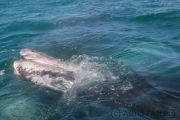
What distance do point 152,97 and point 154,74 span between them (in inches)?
104

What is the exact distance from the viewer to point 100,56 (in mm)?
15484

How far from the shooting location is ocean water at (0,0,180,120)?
9.88 meters

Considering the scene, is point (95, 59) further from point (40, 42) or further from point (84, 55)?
point (40, 42)

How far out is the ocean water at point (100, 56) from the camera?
32.4 ft

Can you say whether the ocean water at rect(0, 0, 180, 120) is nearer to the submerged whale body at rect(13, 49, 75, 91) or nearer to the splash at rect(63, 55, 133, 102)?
the splash at rect(63, 55, 133, 102)

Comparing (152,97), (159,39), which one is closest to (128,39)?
(159,39)

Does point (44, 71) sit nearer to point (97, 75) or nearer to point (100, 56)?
point (97, 75)

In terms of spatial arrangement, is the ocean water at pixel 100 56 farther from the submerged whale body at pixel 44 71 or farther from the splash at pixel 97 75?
the submerged whale body at pixel 44 71

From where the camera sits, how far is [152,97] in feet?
32.8

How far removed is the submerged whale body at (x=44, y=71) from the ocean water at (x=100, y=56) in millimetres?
366

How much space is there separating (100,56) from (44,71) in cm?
457

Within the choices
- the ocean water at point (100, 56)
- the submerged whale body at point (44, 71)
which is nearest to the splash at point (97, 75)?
the ocean water at point (100, 56)

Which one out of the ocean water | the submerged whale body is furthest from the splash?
the submerged whale body

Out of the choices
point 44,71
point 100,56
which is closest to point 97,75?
point 44,71
